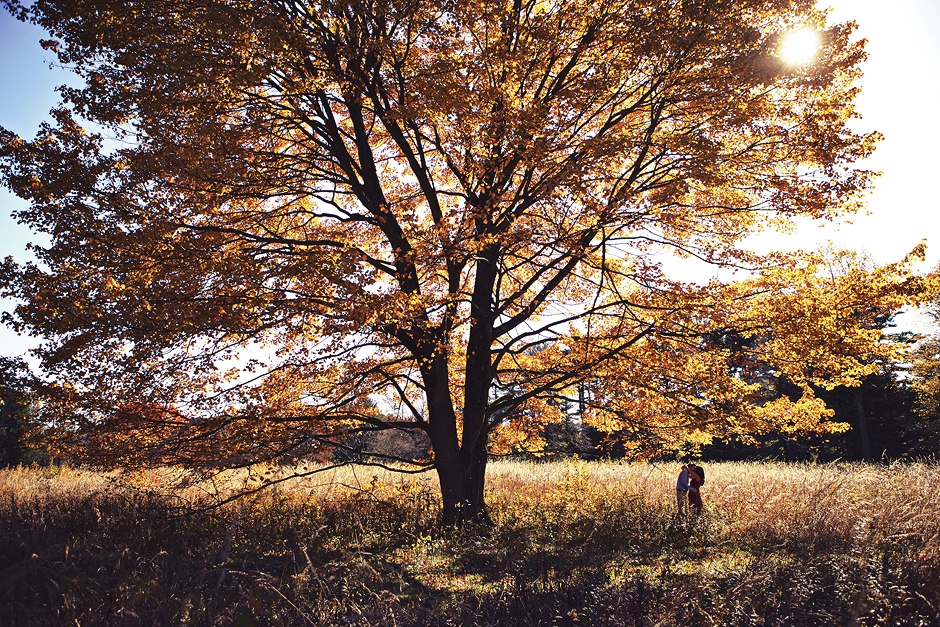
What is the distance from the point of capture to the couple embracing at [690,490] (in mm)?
9023

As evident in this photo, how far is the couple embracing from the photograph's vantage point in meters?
9.02

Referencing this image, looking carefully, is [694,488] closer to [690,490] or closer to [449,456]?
[690,490]

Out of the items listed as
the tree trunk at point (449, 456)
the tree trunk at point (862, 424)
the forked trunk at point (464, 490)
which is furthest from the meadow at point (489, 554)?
the tree trunk at point (862, 424)

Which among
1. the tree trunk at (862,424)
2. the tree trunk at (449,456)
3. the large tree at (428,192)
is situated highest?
the large tree at (428,192)

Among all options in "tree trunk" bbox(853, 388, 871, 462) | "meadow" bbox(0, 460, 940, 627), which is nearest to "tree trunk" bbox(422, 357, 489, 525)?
"meadow" bbox(0, 460, 940, 627)

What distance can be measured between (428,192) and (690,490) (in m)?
7.43

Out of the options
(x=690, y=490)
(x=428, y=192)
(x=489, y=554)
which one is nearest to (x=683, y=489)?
(x=690, y=490)

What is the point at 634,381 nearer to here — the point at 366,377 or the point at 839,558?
the point at 839,558

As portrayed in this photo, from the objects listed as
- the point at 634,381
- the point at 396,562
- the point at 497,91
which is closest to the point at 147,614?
the point at 396,562

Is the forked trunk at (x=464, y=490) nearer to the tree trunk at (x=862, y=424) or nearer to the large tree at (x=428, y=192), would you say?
the large tree at (x=428, y=192)

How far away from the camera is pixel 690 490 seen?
9266 millimetres

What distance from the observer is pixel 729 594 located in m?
3.50

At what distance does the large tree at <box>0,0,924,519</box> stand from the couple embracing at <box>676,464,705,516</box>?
1.83m

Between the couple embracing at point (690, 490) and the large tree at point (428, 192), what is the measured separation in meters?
1.83
